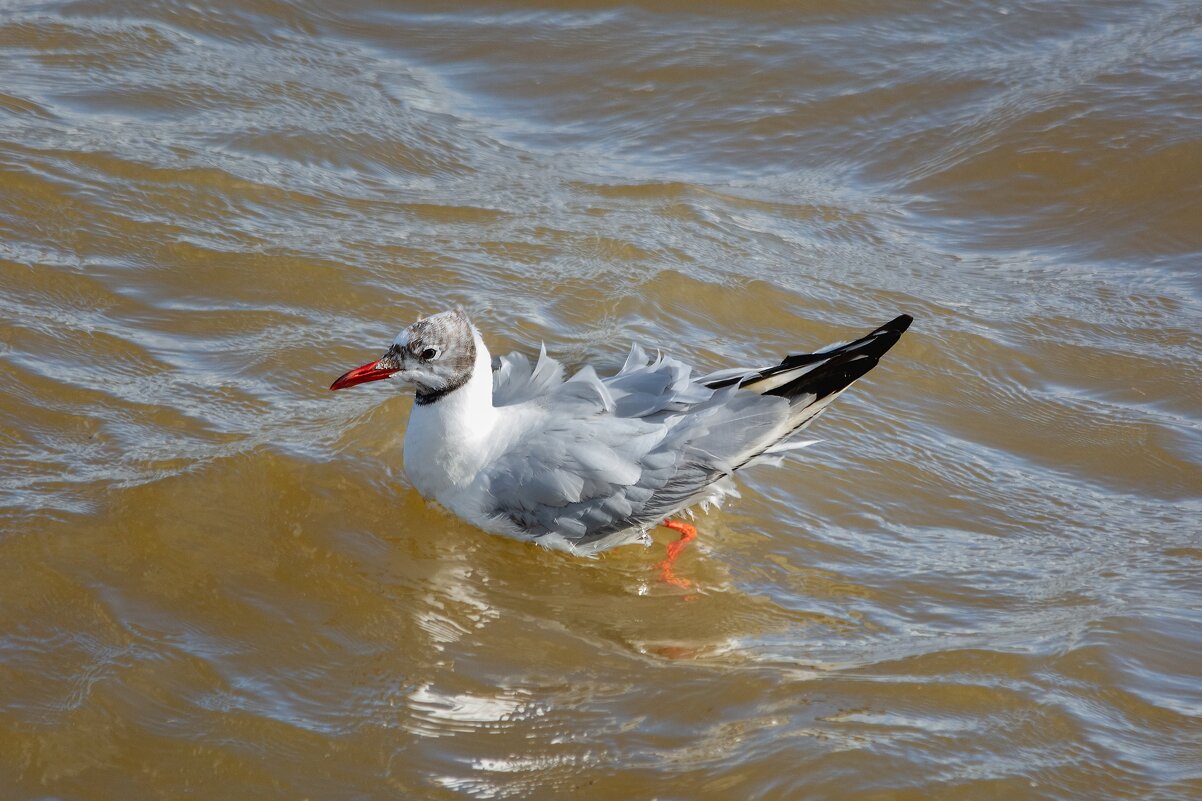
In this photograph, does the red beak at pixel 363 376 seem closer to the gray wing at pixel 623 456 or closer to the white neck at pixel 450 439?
the white neck at pixel 450 439

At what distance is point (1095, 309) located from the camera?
673cm

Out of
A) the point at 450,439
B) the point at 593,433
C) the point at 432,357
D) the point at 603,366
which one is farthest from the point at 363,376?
the point at 603,366

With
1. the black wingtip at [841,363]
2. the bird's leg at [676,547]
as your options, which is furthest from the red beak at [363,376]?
the black wingtip at [841,363]

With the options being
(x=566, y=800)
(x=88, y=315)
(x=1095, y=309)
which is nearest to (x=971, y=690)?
(x=566, y=800)

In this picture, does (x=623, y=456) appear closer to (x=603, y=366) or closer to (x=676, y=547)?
(x=676, y=547)

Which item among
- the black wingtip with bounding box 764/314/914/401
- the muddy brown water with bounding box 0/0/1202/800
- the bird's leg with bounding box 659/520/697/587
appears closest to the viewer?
the muddy brown water with bounding box 0/0/1202/800

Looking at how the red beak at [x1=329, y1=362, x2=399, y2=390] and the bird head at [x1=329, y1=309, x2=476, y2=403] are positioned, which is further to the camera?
the bird head at [x1=329, y1=309, x2=476, y2=403]

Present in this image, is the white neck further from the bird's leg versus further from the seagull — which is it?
the bird's leg

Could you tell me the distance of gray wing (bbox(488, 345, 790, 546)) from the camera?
4.81 metres

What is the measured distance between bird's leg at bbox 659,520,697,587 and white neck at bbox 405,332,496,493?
807 mm

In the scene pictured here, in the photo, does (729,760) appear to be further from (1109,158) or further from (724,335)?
(1109,158)

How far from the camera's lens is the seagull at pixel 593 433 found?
4.80 m

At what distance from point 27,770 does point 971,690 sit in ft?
9.16

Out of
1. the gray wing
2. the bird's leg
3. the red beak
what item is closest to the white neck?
the gray wing
